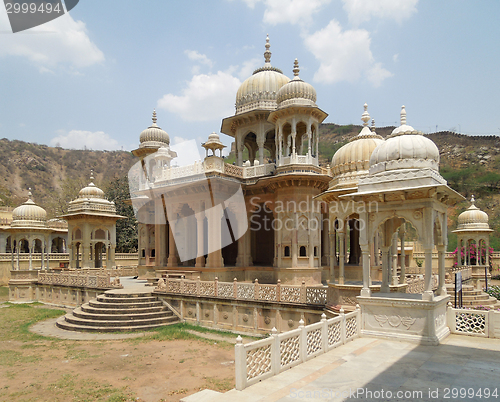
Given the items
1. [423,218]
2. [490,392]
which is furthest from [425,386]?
[423,218]

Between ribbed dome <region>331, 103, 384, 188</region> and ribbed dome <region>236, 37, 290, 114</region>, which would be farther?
ribbed dome <region>236, 37, 290, 114</region>

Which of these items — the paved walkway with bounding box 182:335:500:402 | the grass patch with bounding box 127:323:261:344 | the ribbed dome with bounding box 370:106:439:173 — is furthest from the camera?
the grass patch with bounding box 127:323:261:344

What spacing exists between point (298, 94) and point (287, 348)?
14.7m

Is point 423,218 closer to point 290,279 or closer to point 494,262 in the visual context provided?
point 290,279

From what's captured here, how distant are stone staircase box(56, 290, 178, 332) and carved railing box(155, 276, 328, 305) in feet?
3.16

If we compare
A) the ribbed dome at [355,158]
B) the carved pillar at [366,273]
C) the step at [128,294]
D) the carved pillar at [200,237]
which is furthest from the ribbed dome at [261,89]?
→ the carved pillar at [366,273]

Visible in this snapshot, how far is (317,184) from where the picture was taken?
63.0ft

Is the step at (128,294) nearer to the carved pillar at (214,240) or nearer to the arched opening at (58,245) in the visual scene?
the carved pillar at (214,240)

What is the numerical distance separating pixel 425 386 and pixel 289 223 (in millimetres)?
12918

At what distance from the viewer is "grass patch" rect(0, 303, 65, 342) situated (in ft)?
51.7

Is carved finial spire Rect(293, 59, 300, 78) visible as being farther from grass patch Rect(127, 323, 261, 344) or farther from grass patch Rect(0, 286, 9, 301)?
grass patch Rect(0, 286, 9, 301)

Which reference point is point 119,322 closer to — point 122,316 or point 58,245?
point 122,316

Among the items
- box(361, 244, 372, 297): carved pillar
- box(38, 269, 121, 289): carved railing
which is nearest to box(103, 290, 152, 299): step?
box(38, 269, 121, 289): carved railing

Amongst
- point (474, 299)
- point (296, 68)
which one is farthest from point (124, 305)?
point (474, 299)
